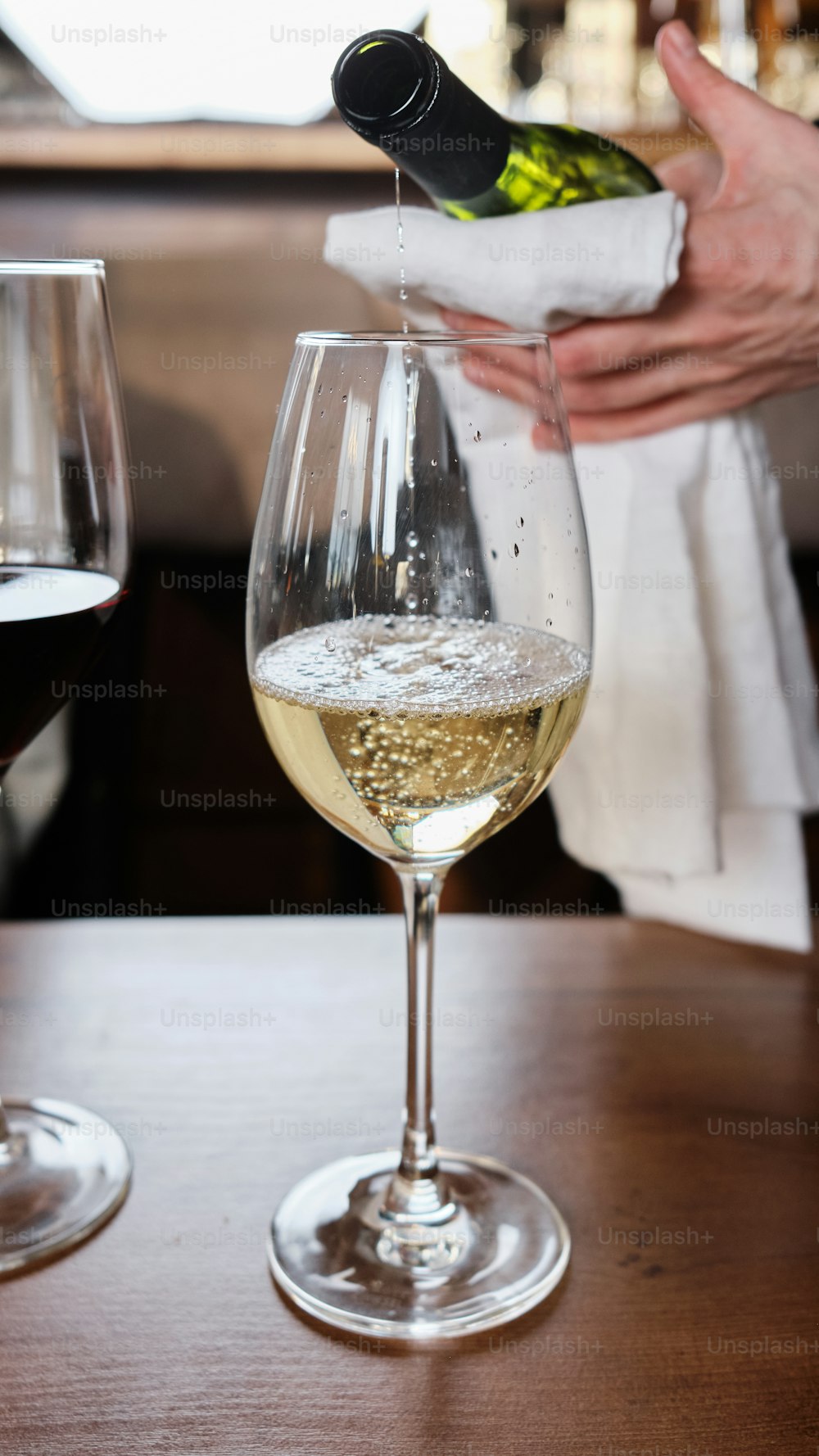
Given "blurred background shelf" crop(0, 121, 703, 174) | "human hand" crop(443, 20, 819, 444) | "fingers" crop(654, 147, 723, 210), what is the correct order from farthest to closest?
"blurred background shelf" crop(0, 121, 703, 174) < "fingers" crop(654, 147, 723, 210) < "human hand" crop(443, 20, 819, 444)

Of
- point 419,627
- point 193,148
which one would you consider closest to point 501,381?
point 419,627

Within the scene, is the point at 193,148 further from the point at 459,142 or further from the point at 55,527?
the point at 55,527

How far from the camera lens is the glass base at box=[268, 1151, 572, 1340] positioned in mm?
500

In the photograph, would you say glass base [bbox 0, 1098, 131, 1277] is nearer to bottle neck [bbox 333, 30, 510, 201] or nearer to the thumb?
bottle neck [bbox 333, 30, 510, 201]

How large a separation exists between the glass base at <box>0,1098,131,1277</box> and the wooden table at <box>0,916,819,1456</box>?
12 millimetres

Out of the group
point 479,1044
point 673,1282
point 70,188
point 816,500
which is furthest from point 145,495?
point 673,1282

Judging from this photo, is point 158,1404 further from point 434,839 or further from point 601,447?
point 601,447

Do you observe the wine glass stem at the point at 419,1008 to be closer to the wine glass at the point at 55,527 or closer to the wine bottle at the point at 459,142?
the wine glass at the point at 55,527

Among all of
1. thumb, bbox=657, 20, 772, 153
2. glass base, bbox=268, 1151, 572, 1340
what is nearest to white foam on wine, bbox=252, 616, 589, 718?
glass base, bbox=268, 1151, 572, 1340

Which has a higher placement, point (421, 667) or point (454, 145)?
point (454, 145)

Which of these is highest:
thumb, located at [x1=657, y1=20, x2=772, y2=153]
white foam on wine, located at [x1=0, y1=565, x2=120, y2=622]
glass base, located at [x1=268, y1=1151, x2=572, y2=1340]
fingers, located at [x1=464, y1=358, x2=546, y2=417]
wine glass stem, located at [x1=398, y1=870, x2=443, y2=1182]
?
thumb, located at [x1=657, y1=20, x2=772, y2=153]

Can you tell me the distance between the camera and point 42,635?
55 centimetres

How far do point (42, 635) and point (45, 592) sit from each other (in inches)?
0.7

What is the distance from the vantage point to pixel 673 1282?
51cm
